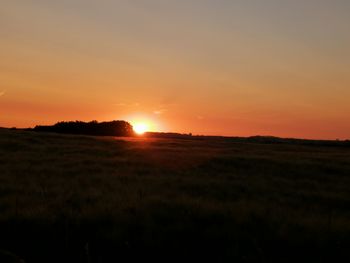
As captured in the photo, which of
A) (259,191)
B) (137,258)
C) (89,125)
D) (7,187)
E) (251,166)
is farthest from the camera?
(89,125)

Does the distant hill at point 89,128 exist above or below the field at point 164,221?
above

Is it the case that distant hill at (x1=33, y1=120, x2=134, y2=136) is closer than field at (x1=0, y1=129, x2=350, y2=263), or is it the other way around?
field at (x1=0, y1=129, x2=350, y2=263)

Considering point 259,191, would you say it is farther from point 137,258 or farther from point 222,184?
point 137,258

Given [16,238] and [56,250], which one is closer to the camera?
[56,250]

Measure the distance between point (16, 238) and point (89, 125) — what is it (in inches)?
3335

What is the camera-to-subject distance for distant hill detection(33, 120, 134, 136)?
87188 millimetres

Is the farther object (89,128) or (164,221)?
(89,128)

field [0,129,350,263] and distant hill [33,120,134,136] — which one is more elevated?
distant hill [33,120,134,136]

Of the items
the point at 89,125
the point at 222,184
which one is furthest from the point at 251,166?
the point at 89,125

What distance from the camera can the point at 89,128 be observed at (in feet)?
294

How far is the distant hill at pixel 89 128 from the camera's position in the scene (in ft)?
286

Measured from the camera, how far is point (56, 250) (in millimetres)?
7695

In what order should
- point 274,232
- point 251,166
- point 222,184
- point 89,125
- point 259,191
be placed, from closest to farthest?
point 274,232 < point 259,191 < point 222,184 < point 251,166 < point 89,125

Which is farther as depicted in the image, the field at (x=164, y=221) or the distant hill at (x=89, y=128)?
the distant hill at (x=89, y=128)
